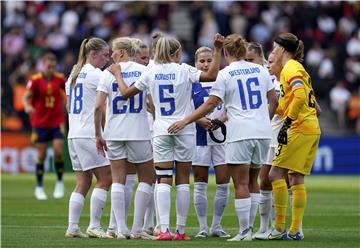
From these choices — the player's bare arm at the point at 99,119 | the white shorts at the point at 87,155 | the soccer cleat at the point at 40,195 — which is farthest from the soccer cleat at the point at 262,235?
the soccer cleat at the point at 40,195

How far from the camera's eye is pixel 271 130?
14.2 meters

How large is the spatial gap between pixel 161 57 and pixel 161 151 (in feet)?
4.03

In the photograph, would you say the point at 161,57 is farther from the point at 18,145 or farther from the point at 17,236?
the point at 18,145

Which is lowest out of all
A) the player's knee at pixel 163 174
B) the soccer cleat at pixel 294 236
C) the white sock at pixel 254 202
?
the soccer cleat at pixel 294 236

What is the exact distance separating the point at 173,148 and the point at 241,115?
994mm

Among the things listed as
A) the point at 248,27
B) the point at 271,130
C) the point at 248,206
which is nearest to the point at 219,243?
the point at 248,206

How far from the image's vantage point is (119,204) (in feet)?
46.6

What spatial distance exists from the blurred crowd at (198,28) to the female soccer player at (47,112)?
13.4 m

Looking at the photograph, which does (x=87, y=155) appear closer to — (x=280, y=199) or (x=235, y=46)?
(x=235, y=46)

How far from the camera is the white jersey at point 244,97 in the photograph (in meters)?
13.8

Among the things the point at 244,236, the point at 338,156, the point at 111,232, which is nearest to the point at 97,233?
the point at 111,232

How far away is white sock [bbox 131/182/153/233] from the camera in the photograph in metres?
14.2

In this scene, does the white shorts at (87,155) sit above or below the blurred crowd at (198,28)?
below

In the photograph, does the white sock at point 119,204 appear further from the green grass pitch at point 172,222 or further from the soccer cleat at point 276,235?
the soccer cleat at point 276,235
